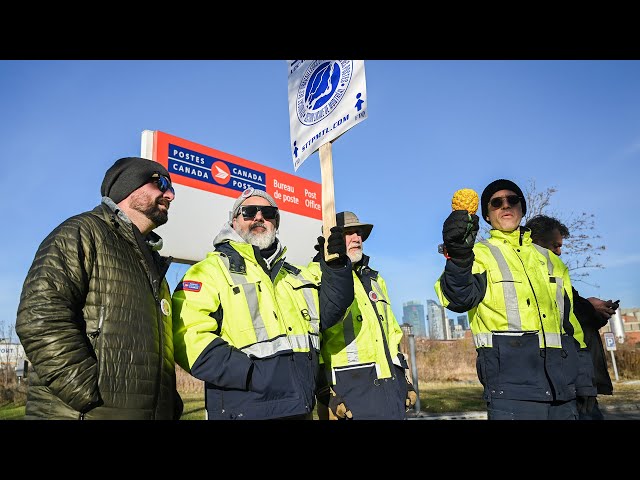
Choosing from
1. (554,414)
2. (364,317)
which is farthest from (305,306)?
(554,414)

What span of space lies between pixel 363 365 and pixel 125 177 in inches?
87.8

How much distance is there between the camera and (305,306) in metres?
3.33

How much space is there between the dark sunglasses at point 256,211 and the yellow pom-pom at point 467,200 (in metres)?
1.34

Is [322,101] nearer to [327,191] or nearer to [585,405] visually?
[327,191]

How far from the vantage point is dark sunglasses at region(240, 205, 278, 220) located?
11.6 ft

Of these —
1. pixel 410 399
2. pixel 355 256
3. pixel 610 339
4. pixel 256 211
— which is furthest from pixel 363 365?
pixel 610 339

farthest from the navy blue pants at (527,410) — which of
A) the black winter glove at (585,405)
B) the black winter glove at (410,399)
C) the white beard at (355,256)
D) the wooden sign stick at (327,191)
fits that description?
the white beard at (355,256)

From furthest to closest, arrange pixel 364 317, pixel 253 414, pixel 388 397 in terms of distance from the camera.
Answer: pixel 364 317, pixel 388 397, pixel 253 414

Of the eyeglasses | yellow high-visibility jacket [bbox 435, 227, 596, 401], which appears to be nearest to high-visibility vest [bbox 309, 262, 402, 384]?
the eyeglasses

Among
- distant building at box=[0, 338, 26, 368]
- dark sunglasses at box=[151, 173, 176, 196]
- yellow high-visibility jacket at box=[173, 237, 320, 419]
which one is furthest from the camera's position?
distant building at box=[0, 338, 26, 368]

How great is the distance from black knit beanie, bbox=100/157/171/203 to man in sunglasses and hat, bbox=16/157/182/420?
0.28 ft

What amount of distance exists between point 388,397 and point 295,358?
3.90 feet

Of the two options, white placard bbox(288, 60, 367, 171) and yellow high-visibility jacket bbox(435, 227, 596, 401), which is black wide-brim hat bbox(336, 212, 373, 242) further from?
yellow high-visibility jacket bbox(435, 227, 596, 401)
